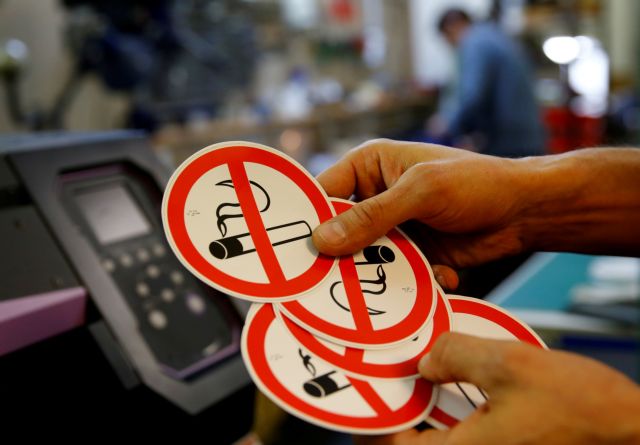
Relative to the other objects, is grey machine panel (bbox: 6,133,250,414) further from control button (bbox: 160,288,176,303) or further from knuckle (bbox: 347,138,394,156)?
knuckle (bbox: 347,138,394,156)

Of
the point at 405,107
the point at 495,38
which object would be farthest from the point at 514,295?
the point at 405,107

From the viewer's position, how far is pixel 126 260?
815 millimetres

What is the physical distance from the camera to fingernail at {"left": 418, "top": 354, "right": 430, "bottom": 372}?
1.89 ft

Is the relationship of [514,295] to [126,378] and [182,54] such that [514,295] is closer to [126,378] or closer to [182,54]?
[126,378]

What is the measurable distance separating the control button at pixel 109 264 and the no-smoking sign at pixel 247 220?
0.22m

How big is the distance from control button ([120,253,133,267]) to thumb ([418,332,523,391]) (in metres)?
0.43

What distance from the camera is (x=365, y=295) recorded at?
65 centimetres

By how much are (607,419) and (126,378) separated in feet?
1.64

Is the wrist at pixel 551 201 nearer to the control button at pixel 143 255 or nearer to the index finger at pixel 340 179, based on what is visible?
the index finger at pixel 340 179

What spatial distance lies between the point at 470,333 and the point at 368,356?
0.12 m

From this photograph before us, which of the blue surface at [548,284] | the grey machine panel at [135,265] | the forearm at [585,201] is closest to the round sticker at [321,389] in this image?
the grey machine panel at [135,265]

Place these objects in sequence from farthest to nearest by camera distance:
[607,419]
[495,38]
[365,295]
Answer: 1. [495,38]
2. [365,295]
3. [607,419]

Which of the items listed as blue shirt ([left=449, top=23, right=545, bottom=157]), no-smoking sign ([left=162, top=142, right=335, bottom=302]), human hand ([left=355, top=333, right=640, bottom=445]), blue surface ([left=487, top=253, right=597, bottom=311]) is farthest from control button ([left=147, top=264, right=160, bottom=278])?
→ blue shirt ([left=449, top=23, right=545, bottom=157])

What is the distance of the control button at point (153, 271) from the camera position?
823 millimetres
